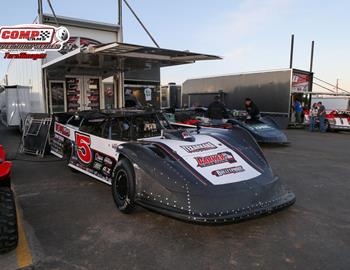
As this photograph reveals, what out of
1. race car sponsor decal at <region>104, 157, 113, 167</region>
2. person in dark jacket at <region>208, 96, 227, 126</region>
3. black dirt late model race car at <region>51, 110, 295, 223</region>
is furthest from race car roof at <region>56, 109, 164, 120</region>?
person in dark jacket at <region>208, 96, 227, 126</region>

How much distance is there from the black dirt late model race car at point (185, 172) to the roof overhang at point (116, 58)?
1817 millimetres

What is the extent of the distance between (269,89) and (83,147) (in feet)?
39.7

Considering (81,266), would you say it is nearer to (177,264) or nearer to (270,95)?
(177,264)

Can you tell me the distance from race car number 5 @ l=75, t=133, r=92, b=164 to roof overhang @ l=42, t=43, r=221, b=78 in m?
1.82

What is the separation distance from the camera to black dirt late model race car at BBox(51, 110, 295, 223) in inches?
115

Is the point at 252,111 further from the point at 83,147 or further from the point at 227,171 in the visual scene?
the point at 227,171

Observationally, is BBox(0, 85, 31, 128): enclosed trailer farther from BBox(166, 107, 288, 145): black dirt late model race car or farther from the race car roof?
the race car roof

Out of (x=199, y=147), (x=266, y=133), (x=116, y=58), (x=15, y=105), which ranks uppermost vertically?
(x=116, y=58)

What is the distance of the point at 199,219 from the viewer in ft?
9.11

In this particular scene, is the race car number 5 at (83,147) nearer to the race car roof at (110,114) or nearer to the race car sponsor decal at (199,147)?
the race car roof at (110,114)

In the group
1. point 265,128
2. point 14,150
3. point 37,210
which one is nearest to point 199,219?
point 37,210

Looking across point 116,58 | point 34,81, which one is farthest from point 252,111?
point 34,81

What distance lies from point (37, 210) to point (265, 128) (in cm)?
689

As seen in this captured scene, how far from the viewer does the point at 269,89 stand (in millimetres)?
14820
